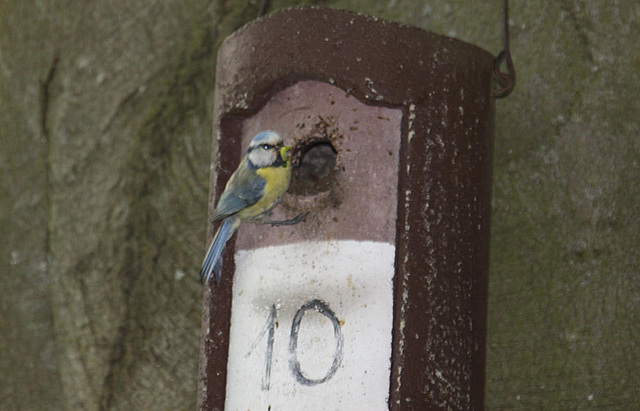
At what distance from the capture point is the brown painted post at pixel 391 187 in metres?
1.83

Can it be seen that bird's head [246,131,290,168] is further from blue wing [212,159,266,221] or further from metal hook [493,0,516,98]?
metal hook [493,0,516,98]

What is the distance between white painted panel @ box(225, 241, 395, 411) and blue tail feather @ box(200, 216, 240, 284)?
0.09m

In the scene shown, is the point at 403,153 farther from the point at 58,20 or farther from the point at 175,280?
the point at 58,20

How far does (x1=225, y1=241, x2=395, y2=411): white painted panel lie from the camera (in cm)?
185

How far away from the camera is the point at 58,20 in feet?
9.25

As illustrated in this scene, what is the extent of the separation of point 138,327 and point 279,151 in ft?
2.94

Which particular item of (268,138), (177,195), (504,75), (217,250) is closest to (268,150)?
(268,138)

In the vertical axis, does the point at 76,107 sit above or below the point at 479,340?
above

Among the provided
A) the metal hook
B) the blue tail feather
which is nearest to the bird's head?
the blue tail feather

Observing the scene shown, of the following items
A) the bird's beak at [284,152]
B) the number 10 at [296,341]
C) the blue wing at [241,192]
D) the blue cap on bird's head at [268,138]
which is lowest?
the number 10 at [296,341]

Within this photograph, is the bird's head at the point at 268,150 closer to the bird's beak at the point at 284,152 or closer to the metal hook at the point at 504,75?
the bird's beak at the point at 284,152

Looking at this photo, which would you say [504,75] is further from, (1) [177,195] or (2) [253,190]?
(1) [177,195]

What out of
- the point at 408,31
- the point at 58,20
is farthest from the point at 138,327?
the point at 408,31

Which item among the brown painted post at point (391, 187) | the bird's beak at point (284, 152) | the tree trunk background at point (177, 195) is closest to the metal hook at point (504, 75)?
the brown painted post at point (391, 187)
